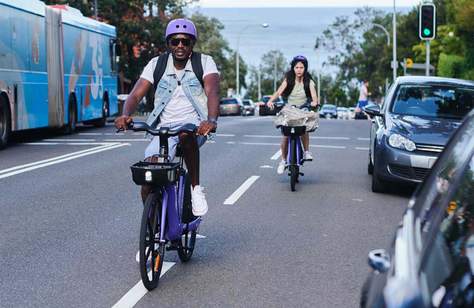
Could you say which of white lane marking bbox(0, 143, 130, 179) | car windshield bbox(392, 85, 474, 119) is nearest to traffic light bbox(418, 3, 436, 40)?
white lane marking bbox(0, 143, 130, 179)

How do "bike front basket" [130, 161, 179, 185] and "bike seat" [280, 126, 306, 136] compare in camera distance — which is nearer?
"bike front basket" [130, 161, 179, 185]

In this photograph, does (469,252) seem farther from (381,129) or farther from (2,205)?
(381,129)

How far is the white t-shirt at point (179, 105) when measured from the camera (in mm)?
7250

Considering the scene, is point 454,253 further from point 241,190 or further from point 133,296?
point 241,190

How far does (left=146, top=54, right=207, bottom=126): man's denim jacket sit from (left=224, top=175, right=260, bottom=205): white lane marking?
3.98 meters

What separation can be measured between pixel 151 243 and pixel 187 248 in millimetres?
1022

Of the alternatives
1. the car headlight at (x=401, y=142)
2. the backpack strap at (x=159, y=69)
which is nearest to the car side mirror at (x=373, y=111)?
the car headlight at (x=401, y=142)

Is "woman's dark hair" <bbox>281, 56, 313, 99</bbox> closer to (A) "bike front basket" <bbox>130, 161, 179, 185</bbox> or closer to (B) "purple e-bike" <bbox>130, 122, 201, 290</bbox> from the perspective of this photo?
(B) "purple e-bike" <bbox>130, 122, 201, 290</bbox>

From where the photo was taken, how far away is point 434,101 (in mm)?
12891

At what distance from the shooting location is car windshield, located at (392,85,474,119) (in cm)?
1269

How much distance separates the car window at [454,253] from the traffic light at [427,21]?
74.3ft

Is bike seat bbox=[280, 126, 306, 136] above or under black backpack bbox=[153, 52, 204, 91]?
under

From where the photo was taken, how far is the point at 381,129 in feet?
40.5

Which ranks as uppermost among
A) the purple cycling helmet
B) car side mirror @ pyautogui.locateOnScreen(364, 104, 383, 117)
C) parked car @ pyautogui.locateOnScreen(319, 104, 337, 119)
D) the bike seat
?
the purple cycling helmet
